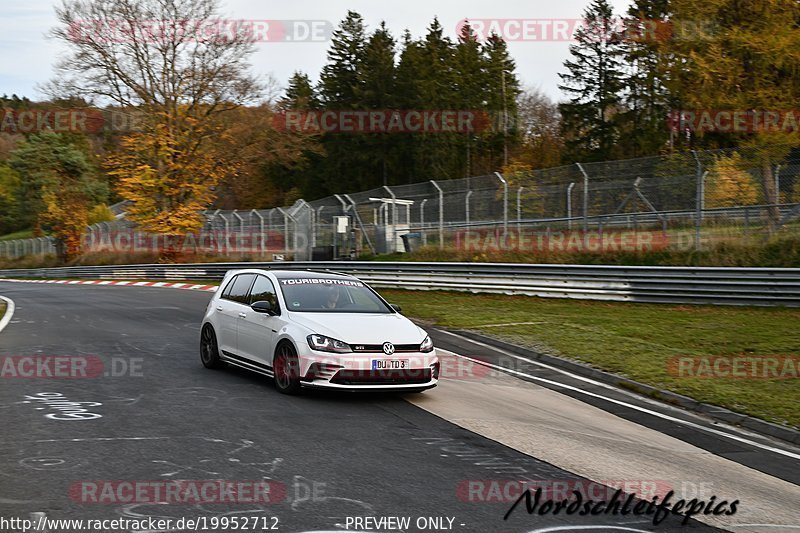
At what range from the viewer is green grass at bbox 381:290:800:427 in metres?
10.5

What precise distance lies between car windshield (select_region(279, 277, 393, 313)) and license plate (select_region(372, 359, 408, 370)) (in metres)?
1.25

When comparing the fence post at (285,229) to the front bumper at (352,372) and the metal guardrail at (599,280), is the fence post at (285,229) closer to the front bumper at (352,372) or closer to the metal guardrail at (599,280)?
the metal guardrail at (599,280)

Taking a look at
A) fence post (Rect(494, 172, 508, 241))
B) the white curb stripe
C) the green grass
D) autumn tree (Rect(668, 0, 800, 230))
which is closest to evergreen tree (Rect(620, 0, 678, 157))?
autumn tree (Rect(668, 0, 800, 230))

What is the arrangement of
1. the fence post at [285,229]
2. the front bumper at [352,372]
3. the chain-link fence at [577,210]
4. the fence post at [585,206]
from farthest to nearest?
the fence post at [285,229], the fence post at [585,206], the chain-link fence at [577,210], the front bumper at [352,372]

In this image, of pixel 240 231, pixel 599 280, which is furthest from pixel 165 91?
pixel 599 280

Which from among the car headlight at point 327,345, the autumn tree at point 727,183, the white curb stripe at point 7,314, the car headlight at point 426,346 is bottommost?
the white curb stripe at point 7,314

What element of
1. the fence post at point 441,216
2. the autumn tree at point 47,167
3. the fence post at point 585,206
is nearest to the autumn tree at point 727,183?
the fence post at point 585,206

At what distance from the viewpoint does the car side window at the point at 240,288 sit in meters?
11.1

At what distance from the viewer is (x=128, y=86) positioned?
44781 mm

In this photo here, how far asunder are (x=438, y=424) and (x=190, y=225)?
37332 mm

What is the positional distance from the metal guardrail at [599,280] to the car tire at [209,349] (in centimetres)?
1193

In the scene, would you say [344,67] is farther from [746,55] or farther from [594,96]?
[746,55]

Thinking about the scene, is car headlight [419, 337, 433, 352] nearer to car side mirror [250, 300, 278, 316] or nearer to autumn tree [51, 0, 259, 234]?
car side mirror [250, 300, 278, 316]

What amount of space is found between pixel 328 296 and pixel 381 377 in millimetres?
1739
